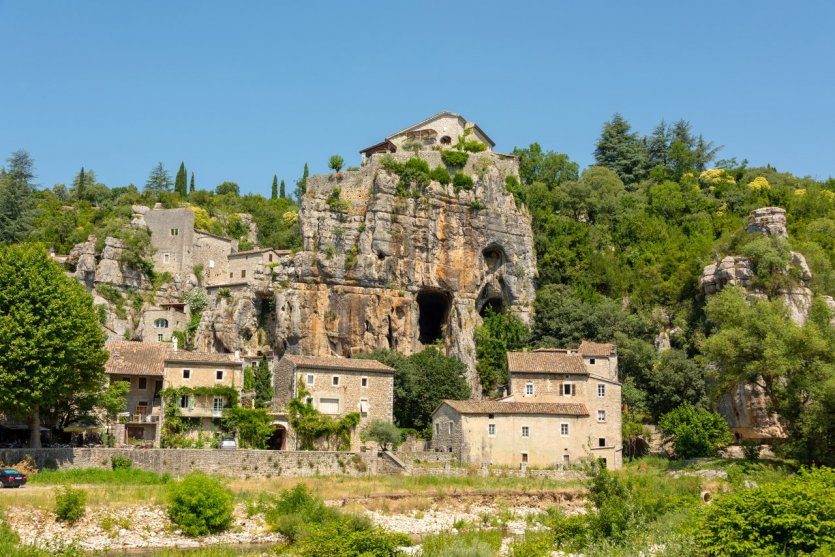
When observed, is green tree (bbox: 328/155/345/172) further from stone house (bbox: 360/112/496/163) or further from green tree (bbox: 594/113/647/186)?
green tree (bbox: 594/113/647/186)

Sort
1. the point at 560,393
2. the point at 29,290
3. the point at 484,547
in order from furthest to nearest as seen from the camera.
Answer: the point at 560,393 < the point at 29,290 < the point at 484,547

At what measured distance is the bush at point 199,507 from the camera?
4022cm

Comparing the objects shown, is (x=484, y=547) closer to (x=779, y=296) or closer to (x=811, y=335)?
(x=811, y=335)

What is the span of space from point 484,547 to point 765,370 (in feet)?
92.2

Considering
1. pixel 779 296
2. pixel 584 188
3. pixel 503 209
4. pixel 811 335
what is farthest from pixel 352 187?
pixel 811 335

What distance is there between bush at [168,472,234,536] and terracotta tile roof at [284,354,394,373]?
1861cm

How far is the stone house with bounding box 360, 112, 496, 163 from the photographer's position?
3361 inches

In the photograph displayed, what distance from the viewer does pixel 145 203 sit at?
99.2 m

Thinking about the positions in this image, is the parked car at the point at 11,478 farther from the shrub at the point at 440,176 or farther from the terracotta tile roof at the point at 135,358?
the shrub at the point at 440,176

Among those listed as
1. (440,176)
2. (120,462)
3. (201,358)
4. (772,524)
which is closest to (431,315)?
(440,176)

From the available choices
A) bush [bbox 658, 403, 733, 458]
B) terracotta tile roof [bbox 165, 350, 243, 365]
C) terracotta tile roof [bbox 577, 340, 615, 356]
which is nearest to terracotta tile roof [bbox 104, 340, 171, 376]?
terracotta tile roof [bbox 165, 350, 243, 365]

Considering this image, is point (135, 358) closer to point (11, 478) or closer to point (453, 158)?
point (11, 478)

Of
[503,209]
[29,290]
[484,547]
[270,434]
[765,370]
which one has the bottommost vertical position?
[484,547]

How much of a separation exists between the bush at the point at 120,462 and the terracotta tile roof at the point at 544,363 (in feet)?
82.4
